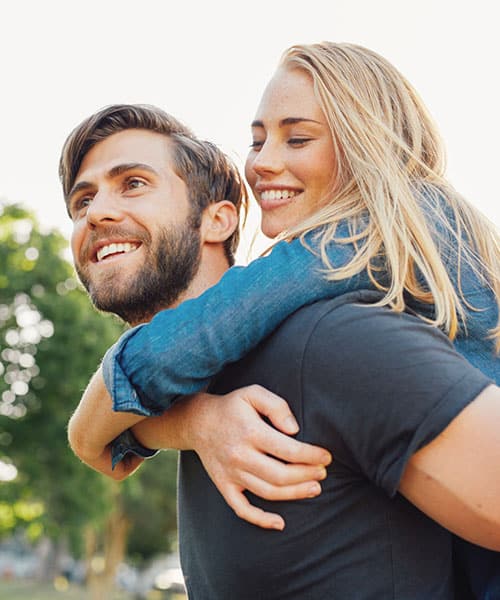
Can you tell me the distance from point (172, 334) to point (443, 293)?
30.1 inches

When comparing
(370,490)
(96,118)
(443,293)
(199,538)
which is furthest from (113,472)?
(96,118)

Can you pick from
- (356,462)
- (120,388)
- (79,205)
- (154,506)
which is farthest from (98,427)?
(154,506)

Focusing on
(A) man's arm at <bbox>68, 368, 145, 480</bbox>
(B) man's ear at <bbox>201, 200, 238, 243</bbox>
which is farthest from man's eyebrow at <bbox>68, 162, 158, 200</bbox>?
(A) man's arm at <bbox>68, 368, 145, 480</bbox>

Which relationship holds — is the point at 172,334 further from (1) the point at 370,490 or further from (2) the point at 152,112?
(2) the point at 152,112

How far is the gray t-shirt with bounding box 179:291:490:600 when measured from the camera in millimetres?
2031

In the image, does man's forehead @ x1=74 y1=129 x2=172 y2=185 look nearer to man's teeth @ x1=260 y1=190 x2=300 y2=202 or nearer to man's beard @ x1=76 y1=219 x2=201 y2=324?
man's beard @ x1=76 y1=219 x2=201 y2=324

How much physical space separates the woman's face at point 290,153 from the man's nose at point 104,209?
0.62 metres

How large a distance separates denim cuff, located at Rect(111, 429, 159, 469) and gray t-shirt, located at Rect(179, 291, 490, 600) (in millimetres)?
514

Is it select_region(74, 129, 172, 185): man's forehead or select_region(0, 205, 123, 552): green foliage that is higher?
select_region(74, 129, 172, 185): man's forehead

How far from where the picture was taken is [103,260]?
3.49 meters

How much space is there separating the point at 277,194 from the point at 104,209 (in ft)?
2.53

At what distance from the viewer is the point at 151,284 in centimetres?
342

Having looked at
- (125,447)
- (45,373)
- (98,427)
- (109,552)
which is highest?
(98,427)

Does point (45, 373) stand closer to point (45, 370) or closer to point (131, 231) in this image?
point (45, 370)
